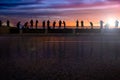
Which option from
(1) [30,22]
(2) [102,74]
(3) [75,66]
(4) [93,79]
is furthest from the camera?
(1) [30,22]

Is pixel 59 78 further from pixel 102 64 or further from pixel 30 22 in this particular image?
pixel 30 22

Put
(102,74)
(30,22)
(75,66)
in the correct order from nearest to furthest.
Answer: (102,74), (75,66), (30,22)

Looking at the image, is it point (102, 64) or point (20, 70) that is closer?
point (20, 70)

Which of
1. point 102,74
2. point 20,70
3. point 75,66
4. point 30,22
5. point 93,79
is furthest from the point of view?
point 30,22

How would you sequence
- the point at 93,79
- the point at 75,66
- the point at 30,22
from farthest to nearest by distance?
the point at 30,22
the point at 75,66
the point at 93,79

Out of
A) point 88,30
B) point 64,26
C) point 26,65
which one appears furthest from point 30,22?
point 26,65

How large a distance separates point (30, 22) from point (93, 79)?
138ft

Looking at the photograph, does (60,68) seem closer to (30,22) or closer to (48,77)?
(48,77)

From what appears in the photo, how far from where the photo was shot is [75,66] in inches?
398

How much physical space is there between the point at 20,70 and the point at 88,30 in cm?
4378

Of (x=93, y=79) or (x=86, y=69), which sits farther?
(x=86, y=69)

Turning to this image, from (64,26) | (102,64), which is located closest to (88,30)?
(64,26)

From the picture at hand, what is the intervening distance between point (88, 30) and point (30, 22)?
9672mm

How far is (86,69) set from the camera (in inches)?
372
